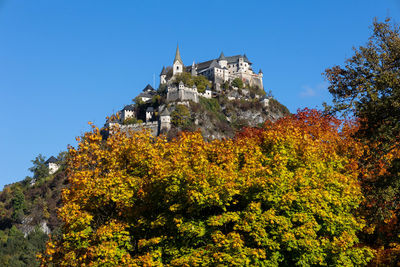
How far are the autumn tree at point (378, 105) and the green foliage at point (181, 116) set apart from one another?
9840 cm

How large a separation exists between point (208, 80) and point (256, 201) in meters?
130

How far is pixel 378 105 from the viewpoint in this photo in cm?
2119

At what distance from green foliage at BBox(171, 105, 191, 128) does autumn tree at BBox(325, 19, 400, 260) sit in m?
98.4

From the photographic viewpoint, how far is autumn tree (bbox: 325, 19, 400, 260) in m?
21.2

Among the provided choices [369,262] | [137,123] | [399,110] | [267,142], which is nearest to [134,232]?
[267,142]

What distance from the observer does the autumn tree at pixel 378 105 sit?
2120 centimetres

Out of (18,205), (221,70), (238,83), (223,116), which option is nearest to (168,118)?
(223,116)

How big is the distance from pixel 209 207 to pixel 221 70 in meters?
133

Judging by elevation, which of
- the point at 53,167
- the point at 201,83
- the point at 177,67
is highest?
the point at 177,67

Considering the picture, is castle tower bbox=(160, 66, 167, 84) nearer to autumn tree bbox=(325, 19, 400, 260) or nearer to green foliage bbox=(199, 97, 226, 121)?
green foliage bbox=(199, 97, 226, 121)

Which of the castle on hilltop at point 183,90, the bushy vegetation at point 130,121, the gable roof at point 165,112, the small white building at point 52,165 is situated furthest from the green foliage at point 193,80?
the small white building at point 52,165

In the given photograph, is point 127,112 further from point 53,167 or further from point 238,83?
point 238,83

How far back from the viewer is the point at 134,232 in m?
25.6

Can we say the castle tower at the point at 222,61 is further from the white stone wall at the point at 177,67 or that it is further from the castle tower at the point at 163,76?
the castle tower at the point at 163,76
